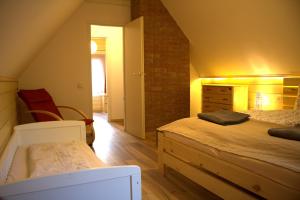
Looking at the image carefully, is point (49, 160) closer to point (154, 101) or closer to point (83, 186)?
point (83, 186)

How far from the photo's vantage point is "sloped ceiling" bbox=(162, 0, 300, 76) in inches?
Result: 132

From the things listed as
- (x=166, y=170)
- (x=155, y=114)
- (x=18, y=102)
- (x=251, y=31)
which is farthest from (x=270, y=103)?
(x=18, y=102)

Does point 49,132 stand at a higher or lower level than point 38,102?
lower

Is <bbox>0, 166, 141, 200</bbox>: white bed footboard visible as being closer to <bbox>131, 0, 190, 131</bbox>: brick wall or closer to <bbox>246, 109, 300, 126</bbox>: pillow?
<bbox>246, 109, 300, 126</bbox>: pillow

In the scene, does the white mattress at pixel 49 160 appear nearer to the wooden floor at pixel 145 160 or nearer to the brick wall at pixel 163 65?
the wooden floor at pixel 145 160

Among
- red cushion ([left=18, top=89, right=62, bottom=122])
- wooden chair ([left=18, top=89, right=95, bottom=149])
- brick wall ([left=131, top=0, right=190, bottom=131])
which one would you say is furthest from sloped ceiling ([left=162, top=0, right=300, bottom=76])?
red cushion ([left=18, top=89, right=62, bottom=122])

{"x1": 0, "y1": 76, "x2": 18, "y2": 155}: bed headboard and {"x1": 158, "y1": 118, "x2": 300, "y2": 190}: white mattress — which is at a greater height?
{"x1": 0, "y1": 76, "x2": 18, "y2": 155}: bed headboard

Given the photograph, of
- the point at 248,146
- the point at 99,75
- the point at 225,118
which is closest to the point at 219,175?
the point at 248,146

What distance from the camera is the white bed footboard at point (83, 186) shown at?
964mm

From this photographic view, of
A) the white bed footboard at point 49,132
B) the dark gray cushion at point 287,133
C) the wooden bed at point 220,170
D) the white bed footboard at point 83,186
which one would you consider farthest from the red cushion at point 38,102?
the dark gray cushion at point 287,133

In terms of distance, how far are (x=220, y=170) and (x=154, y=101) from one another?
3016mm

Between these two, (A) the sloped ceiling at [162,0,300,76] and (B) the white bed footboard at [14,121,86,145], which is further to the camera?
(A) the sloped ceiling at [162,0,300,76]

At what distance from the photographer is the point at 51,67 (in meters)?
4.28

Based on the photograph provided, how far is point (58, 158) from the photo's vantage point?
1713 millimetres
